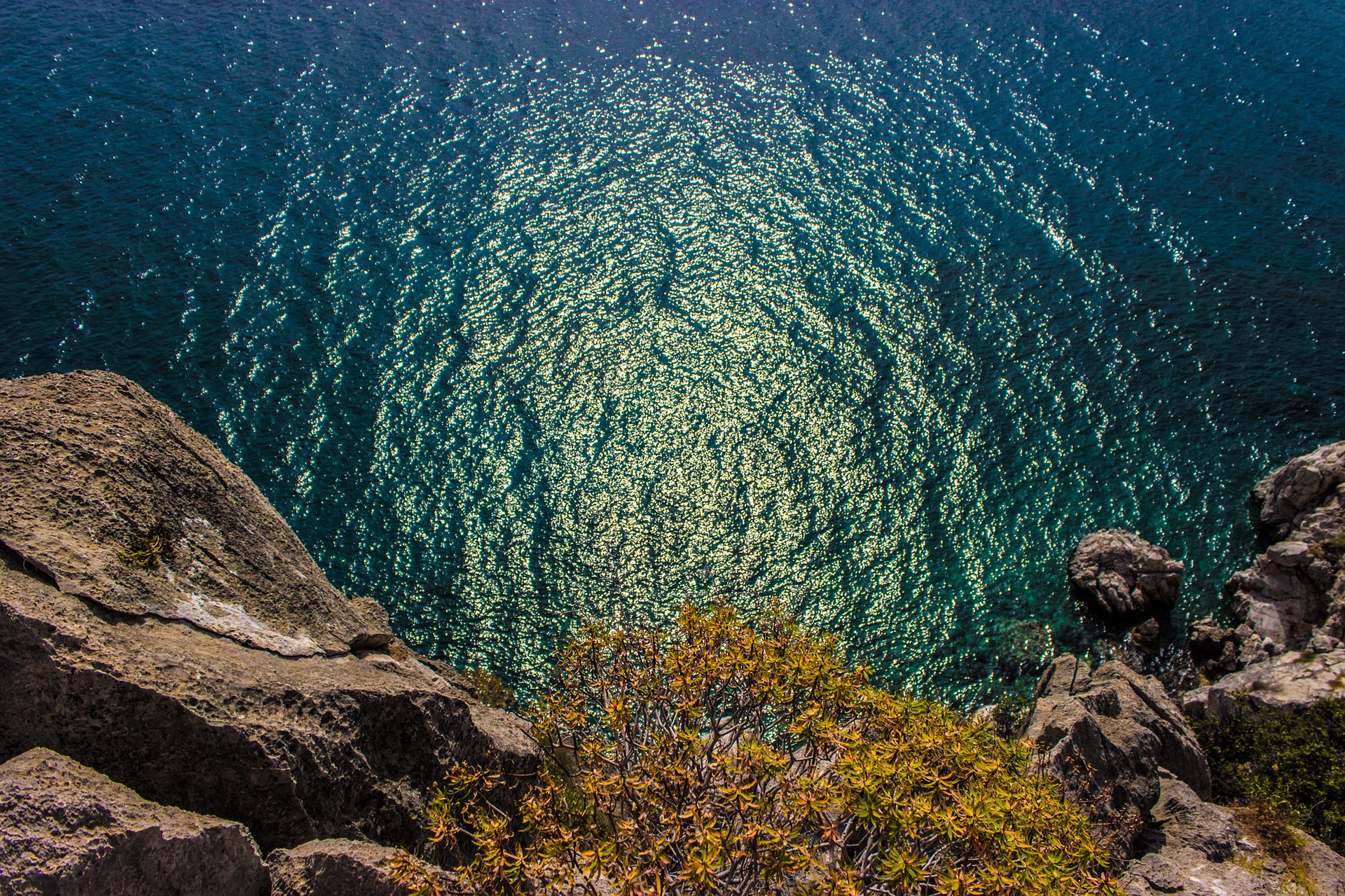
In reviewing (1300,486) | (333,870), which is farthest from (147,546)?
(1300,486)

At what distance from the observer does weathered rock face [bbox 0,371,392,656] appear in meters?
15.4

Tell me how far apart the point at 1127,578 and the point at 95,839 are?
139 feet

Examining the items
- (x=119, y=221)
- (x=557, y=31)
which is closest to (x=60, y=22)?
(x=119, y=221)

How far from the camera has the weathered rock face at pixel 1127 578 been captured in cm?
3997

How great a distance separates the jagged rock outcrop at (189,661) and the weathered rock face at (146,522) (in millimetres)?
47

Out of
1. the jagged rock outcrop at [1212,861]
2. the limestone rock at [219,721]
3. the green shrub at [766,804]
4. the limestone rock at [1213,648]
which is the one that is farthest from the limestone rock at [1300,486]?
the limestone rock at [219,721]

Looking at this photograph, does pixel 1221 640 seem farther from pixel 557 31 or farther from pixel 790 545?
pixel 557 31

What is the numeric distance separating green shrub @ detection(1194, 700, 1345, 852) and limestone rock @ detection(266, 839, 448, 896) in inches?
1020

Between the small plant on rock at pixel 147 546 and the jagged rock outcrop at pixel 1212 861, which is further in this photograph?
the jagged rock outcrop at pixel 1212 861

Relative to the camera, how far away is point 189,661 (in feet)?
47.2

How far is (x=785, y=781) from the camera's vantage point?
15719mm

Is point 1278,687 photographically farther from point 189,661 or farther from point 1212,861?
point 189,661

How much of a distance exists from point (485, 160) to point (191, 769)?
2339 inches

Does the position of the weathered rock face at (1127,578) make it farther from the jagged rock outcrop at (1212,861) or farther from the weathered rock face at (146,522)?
the weathered rock face at (146,522)
